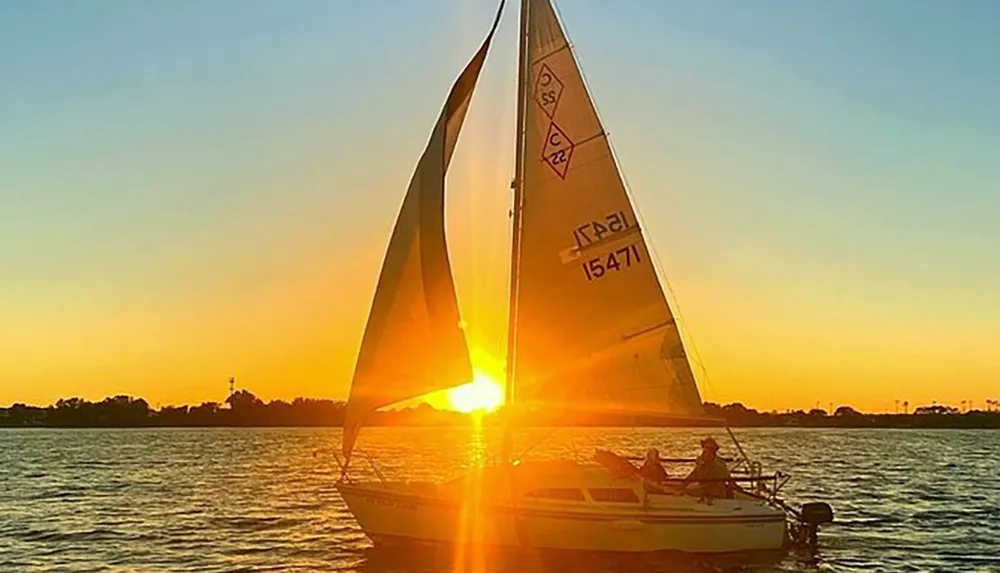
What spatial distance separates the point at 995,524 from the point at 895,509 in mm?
4426

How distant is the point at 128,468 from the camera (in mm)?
68688

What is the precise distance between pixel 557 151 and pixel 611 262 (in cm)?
257

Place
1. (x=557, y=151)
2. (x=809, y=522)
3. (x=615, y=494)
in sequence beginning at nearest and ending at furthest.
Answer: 1. (x=557, y=151)
2. (x=615, y=494)
3. (x=809, y=522)

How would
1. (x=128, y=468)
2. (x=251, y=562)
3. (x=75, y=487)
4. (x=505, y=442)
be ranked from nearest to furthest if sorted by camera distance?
(x=505, y=442) → (x=251, y=562) → (x=75, y=487) → (x=128, y=468)

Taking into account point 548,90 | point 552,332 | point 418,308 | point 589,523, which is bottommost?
point 589,523

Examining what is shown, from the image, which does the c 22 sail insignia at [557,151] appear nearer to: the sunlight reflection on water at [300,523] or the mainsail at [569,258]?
the mainsail at [569,258]

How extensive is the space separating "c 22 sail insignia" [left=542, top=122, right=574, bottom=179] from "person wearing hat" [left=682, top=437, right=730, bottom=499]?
7.04 meters

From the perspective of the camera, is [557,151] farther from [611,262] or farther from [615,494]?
[615,494]

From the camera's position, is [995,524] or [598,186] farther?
[995,524]

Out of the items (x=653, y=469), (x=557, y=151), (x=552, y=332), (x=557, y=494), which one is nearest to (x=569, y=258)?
(x=552, y=332)

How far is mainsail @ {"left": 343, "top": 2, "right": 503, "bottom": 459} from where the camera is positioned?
22.6 meters

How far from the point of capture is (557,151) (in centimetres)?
2278

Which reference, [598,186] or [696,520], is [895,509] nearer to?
[696,520]

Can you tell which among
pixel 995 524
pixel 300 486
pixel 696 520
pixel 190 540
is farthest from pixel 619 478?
pixel 300 486
